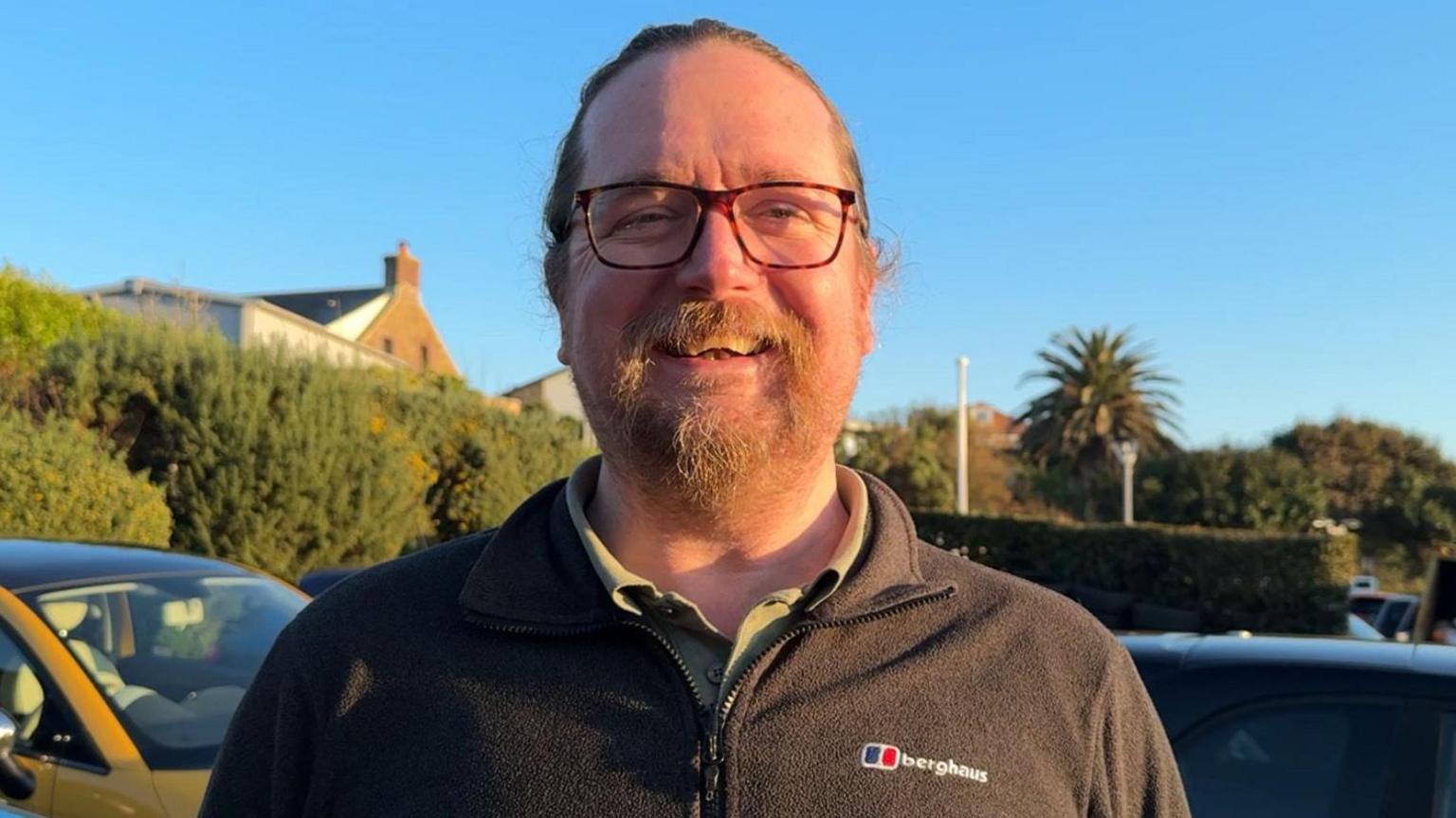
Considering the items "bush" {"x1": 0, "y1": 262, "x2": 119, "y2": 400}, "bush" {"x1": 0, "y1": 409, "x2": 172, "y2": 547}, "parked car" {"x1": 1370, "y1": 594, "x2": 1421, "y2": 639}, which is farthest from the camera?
"bush" {"x1": 0, "y1": 262, "x2": 119, "y2": 400}

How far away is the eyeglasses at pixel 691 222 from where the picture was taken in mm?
1500

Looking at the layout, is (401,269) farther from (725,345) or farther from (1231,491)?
(725,345)

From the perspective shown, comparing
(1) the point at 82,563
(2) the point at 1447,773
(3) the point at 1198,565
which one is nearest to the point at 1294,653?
(2) the point at 1447,773

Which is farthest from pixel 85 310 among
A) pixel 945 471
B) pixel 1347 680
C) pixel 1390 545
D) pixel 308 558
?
pixel 1390 545

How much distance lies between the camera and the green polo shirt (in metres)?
1.43

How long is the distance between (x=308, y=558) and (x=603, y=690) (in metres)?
11.0

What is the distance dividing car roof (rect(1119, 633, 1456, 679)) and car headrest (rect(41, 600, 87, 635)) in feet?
11.2

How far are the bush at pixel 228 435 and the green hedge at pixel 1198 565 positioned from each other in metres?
9.02

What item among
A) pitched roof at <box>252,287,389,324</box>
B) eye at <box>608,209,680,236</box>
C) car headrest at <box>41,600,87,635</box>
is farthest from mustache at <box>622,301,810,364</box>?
pitched roof at <box>252,287,389,324</box>

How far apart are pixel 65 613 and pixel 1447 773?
13.7ft

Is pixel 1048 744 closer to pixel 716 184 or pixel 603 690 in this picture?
pixel 603 690

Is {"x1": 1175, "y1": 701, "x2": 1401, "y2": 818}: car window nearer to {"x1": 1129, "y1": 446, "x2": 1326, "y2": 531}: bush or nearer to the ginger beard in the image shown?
the ginger beard

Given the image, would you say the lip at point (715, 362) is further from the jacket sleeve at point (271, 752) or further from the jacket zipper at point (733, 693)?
the jacket sleeve at point (271, 752)

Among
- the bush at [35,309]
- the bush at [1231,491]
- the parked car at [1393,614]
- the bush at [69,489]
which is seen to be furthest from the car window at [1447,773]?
the bush at [1231,491]
